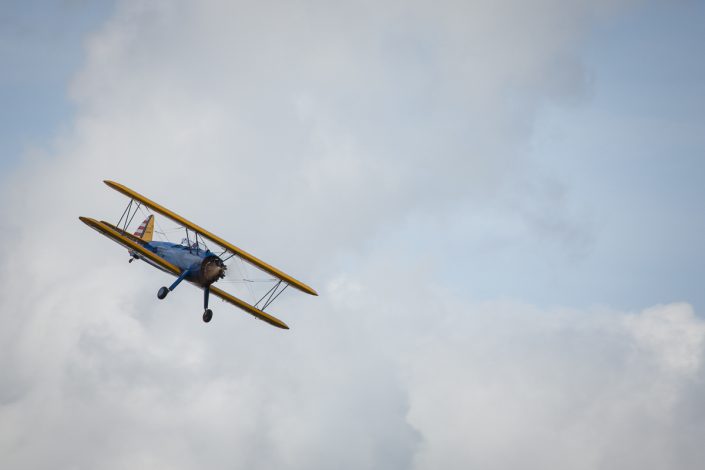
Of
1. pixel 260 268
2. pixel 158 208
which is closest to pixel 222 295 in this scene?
pixel 260 268

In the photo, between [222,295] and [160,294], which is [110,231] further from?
[222,295]

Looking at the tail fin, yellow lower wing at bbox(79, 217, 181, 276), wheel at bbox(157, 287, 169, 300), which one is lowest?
wheel at bbox(157, 287, 169, 300)

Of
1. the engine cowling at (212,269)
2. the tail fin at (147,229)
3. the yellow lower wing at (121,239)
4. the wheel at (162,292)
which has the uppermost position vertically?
the tail fin at (147,229)

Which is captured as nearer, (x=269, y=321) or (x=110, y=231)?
(x=110, y=231)

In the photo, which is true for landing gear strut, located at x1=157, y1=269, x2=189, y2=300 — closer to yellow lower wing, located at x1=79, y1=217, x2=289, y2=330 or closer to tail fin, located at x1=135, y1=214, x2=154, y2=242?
yellow lower wing, located at x1=79, y1=217, x2=289, y2=330

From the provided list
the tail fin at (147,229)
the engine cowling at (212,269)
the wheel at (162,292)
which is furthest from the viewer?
the tail fin at (147,229)

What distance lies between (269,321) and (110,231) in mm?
9597

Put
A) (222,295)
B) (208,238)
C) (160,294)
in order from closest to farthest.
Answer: (160,294), (208,238), (222,295)

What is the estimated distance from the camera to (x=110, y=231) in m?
33.8

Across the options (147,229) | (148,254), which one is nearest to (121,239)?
(148,254)

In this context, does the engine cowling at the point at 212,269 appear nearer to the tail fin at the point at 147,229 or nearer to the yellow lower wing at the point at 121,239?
the yellow lower wing at the point at 121,239

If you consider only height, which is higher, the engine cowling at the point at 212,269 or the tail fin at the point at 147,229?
the tail fin at the point at 147,229

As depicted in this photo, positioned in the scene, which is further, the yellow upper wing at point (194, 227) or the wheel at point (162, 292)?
the yellow upper wing at point (194, 227)

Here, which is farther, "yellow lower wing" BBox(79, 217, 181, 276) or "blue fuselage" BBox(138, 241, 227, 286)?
"blue fuselage" BBox(138, 241, 227, 286)
